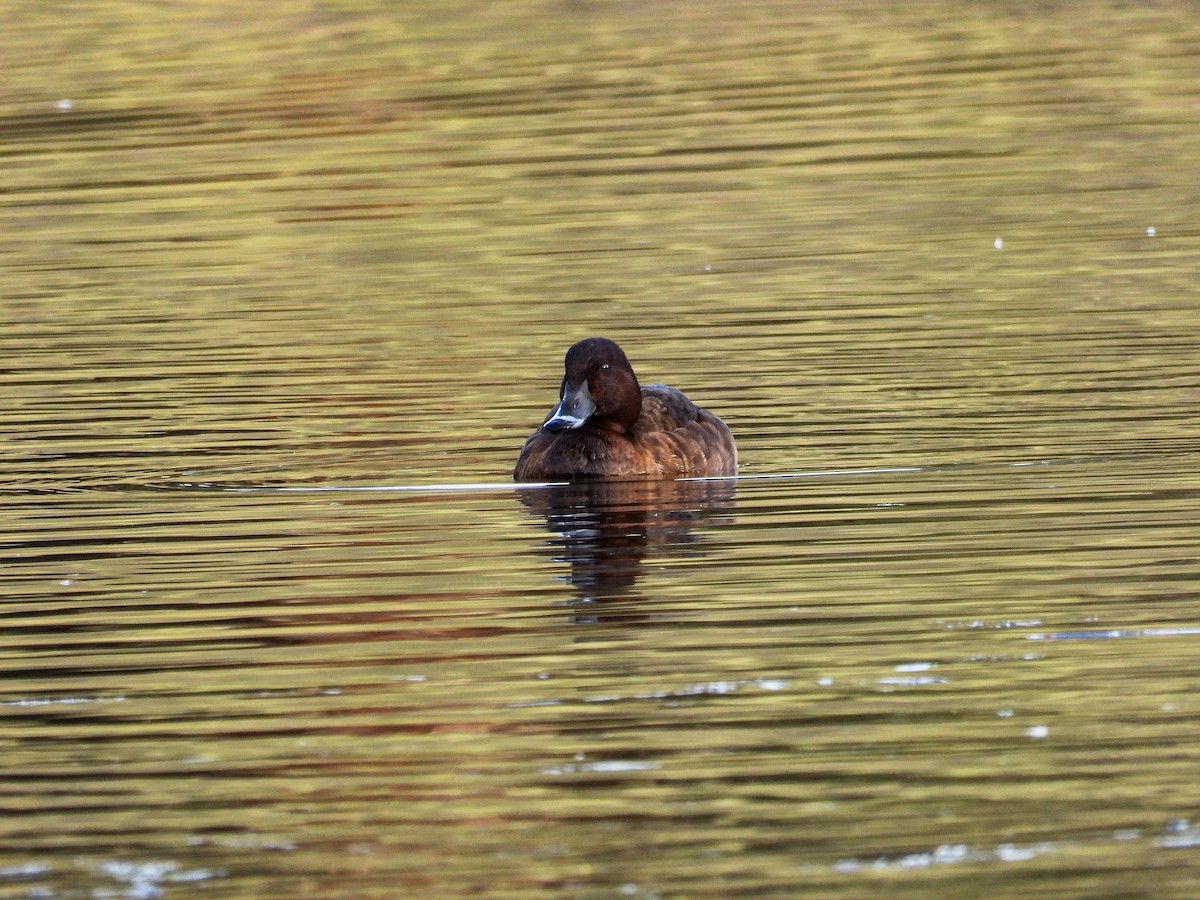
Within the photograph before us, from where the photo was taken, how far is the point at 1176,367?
1512cm

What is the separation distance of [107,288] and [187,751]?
1288cm

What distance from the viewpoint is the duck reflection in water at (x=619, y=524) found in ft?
33.2

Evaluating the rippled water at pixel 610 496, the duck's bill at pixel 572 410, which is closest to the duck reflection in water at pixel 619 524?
the rippled water at pixel 610 496

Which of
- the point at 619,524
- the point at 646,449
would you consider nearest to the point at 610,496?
the point at 646,449

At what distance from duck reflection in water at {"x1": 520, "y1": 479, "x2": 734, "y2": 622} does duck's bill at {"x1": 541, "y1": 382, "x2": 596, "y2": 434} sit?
1.01ft

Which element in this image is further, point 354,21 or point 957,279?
point 354,21

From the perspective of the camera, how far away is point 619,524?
11.8m

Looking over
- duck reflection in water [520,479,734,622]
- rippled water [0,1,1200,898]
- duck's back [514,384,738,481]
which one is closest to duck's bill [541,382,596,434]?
duck's back [514,384,738,481]

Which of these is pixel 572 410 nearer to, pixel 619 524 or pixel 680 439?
pixel 680 439

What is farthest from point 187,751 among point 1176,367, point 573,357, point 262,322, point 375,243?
point 375,243

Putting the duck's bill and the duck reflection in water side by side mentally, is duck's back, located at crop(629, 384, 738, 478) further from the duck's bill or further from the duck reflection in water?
the duck's bill

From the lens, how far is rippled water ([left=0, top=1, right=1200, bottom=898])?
6941 mm

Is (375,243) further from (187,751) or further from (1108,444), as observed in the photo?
(187,751)

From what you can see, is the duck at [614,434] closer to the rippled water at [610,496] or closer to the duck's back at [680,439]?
the duck's back at [680,439]
